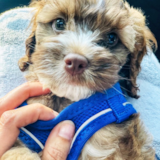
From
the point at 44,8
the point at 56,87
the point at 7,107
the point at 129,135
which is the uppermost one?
the point at 44,8

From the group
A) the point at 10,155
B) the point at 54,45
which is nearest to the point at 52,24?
the point at 54,45

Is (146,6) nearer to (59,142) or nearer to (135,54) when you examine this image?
(135,54)

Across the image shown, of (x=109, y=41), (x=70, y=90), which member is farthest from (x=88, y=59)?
(x=109, y=41)

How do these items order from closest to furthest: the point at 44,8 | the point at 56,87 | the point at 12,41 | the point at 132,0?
the point at 56,87
the point at 44,8
the point at 12,41
the point at 132,0

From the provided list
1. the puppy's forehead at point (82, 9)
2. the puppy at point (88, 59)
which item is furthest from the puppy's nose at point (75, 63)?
the puppy's forehead at point (82, 9)

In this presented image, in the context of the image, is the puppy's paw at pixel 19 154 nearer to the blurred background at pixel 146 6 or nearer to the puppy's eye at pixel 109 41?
the puppy's eye at pixel 109 41

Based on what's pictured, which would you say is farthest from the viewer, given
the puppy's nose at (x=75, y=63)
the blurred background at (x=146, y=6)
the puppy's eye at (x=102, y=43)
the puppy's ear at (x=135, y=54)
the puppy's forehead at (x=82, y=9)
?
the blurred background at (x=146, y=6)

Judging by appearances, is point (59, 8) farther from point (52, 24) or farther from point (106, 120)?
point (106, 120)
